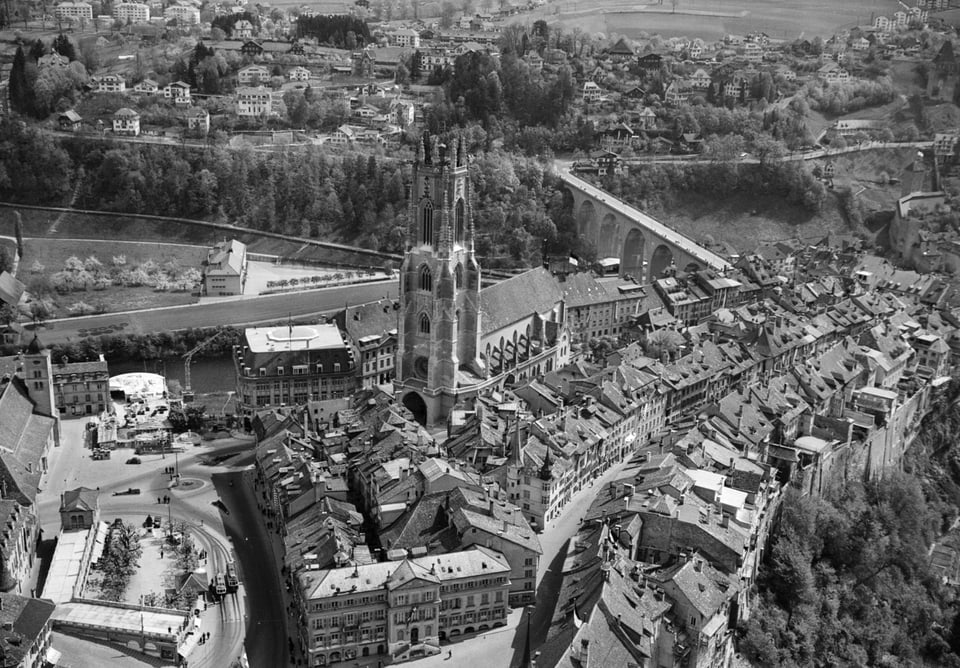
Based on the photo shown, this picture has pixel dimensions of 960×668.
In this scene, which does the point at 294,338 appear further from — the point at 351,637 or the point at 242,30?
the point at 242,30

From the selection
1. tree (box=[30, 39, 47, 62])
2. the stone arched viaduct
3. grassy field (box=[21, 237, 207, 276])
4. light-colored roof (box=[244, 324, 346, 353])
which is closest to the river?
light-colored roof (box=[244, 324, 346, 353])

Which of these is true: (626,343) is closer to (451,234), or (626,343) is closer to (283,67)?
(451,234)

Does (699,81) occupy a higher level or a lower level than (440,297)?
higher

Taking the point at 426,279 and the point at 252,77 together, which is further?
the point at 252,77

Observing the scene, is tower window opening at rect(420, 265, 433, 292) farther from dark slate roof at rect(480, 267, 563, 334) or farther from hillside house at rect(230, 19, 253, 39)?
hillside house at rect(230, 19, 253, 39)

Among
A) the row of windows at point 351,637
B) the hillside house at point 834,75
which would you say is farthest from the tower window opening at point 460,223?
the hillside house at point 834,75

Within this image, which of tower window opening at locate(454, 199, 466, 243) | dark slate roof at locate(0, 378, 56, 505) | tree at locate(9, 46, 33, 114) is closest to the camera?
dark slate roof at locate(0, 378, 56, 505)

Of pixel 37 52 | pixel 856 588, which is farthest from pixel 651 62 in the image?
pixel 856 588
